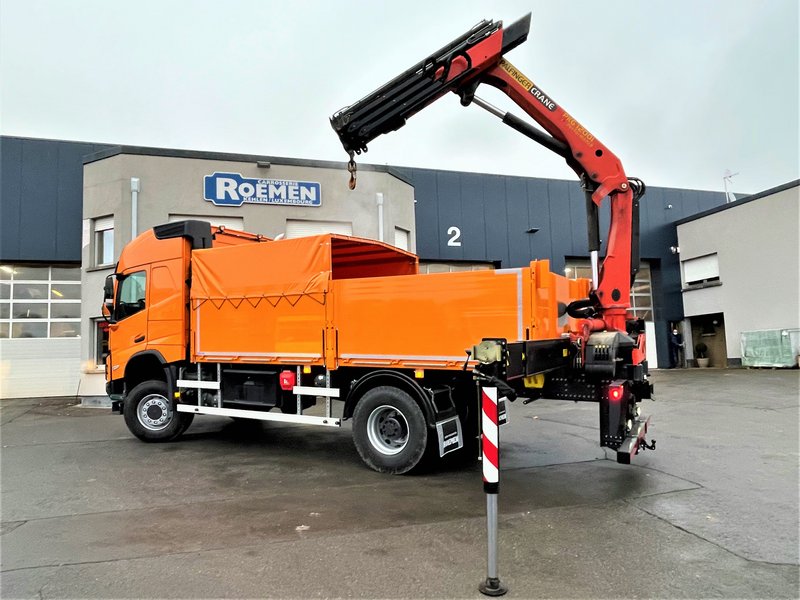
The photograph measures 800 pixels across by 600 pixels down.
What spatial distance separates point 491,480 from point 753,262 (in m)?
22.6

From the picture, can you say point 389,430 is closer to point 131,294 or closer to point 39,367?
point 131,294

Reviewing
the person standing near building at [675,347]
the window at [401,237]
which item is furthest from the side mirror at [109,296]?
the person standing near building at [675,347]

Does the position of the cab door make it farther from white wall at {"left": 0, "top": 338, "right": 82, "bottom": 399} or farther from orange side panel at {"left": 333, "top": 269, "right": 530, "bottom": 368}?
white wall at {"left": 0, "top": 338, "right": 82, "bottom": 399}

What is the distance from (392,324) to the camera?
639 centimetres

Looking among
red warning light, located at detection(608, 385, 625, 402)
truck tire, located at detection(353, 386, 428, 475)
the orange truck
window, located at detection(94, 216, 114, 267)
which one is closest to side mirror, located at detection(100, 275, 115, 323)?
the orange truck

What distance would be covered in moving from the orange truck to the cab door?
0.19ft

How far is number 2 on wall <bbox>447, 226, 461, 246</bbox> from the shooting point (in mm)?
21062

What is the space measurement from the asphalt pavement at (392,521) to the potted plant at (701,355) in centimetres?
1667

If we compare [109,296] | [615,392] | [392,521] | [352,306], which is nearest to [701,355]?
[615,392]

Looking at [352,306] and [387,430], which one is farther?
[352,306]

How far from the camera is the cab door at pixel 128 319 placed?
8.81m

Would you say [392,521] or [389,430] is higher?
[389,430]

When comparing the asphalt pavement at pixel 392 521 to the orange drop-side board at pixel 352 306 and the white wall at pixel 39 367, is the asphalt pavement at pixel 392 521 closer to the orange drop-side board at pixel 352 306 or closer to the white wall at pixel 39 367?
the orange drop-side board at pixel 352 306

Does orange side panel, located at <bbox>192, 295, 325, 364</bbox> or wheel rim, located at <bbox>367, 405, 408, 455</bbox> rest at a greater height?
orange side panel, located at <bbox>192, 295, 325, 364</bbox>
